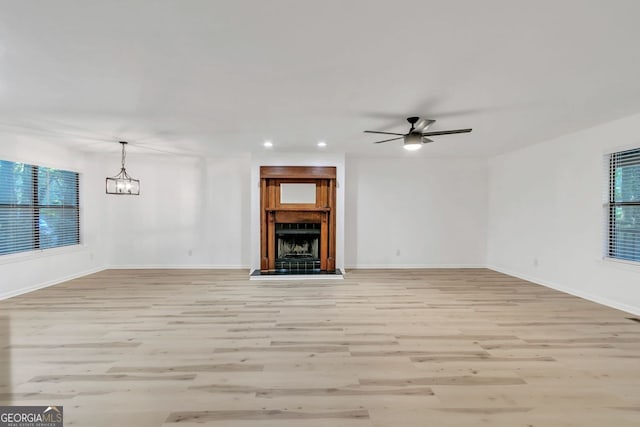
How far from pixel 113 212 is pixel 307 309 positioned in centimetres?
533

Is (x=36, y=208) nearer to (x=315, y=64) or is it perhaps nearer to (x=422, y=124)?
(x=315, y=64)

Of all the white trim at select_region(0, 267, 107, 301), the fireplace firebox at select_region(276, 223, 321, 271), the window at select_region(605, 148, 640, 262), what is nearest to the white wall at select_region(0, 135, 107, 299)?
the white trim at select_region(0, 267, 107, 301)

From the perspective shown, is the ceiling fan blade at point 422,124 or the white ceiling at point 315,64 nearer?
the white ceiling at point 315,64

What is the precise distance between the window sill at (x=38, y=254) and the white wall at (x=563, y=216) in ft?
29.1

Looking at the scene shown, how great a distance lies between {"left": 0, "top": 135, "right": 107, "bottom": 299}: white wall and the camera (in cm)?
432

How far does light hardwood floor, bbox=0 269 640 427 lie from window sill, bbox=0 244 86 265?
2.07 ft

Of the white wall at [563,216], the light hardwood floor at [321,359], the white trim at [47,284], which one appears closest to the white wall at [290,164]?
the light hardwood floor at [321,359]

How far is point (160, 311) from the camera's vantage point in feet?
12.1

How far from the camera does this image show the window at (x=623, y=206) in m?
3.68

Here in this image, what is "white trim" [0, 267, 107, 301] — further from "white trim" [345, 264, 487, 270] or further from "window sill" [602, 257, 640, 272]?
"window sill" [602, 257, 640, 272]

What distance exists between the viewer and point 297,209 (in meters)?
5.85

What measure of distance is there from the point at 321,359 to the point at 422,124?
2.92 m

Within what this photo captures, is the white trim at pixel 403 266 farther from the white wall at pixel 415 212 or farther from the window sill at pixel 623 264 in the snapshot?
the window sill at pixel 623 264

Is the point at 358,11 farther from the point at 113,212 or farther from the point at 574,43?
the point at 113,212
